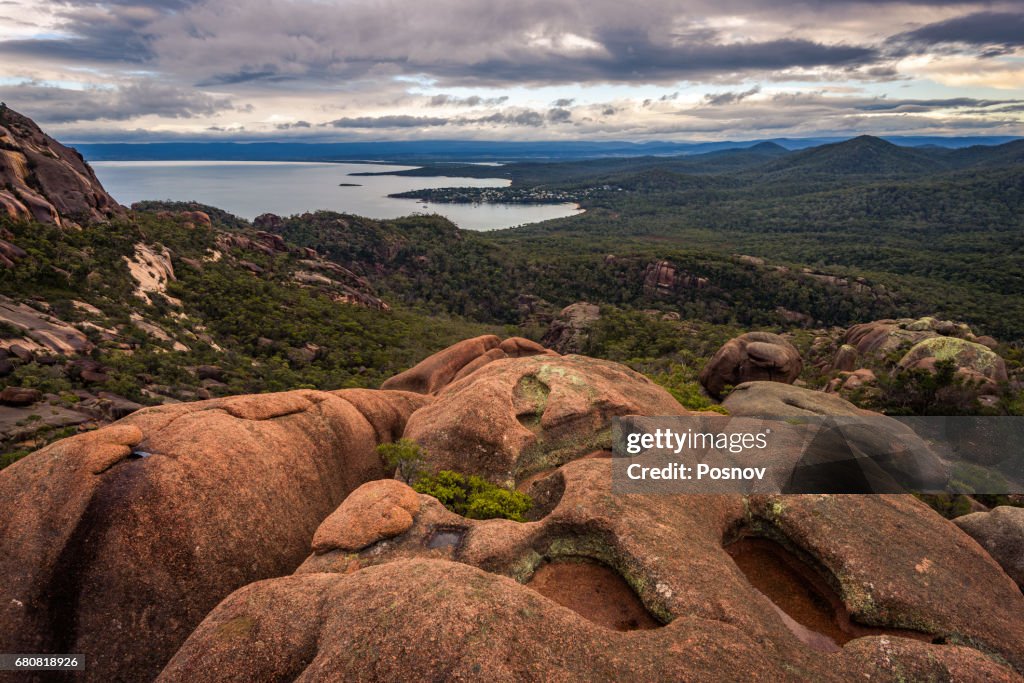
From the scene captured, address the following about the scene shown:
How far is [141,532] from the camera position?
35.7ft

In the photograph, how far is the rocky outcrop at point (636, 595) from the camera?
7.91 meters

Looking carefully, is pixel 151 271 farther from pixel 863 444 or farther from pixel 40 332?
pixel 863 444

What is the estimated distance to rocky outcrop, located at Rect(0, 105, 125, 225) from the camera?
48.8 m

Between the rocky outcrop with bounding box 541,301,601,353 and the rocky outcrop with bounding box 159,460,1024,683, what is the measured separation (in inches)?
2141

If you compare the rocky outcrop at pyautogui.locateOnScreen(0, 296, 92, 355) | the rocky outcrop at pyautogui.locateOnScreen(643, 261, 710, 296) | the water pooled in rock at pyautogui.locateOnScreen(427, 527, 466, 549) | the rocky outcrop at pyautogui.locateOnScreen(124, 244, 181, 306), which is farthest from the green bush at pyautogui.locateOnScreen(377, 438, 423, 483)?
the rocky outcrop at pyautogui.locateOnScreen(643, 261, 710, 296)

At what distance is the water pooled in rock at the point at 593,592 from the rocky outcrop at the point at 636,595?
0.20m

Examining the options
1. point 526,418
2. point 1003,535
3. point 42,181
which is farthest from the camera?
point 42,181

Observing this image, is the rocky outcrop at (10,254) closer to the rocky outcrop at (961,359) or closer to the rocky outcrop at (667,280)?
the rocky outcrop at (961,359)

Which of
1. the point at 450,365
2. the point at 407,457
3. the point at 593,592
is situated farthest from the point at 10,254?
the point at 593,592

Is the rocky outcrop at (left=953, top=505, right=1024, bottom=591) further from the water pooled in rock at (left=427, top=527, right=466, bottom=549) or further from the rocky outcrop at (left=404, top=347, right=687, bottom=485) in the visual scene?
the water pooled in rock at (left=427, top=527, right=466, bottom=549)

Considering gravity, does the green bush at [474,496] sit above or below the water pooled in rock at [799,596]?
above

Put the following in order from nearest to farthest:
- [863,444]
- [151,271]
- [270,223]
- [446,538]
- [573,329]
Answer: [446,538]
[863,444]
[151,271]
[573,329]
[270,223]

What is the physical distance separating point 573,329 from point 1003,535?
5891 centimetres

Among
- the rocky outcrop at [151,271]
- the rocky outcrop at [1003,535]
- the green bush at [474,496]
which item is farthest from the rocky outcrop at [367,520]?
the rocky outcrop at [151,271]
